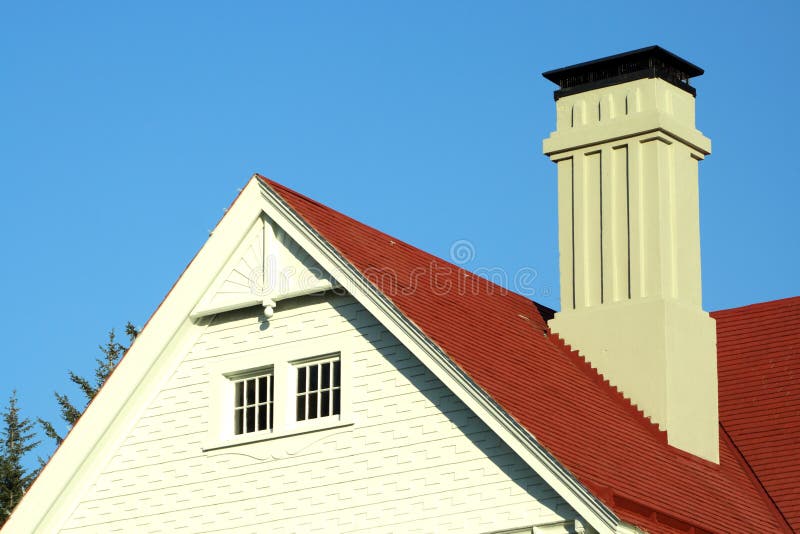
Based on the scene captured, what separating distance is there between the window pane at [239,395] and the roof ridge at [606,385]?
481 cm

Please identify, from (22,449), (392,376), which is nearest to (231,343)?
(392,376)

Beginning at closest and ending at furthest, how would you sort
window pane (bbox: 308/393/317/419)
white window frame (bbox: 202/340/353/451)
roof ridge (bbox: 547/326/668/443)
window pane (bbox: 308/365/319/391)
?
1. white window frame (bbox: 202/340/353/451)
2. window pane (bbox: 308/393/317/419)
3. window pane (bbox: 308/365/319/391)
4. roof ridge (bbox: 547/326/668/443)

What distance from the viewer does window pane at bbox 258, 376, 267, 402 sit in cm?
2246

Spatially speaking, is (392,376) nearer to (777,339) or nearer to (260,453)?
(260,453)

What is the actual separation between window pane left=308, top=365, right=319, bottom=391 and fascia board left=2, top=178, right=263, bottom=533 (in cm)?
194

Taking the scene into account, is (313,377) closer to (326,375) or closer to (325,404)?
(326,375)

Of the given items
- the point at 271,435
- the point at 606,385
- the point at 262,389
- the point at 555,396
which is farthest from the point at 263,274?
the point at 606,385

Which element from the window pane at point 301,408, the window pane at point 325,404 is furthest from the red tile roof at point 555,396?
the window pane at point 301,408

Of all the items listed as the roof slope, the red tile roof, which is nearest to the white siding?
the red tile roof

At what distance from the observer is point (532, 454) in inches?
762

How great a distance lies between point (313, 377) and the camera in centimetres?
2209

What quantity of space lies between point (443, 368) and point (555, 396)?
2.05 metres

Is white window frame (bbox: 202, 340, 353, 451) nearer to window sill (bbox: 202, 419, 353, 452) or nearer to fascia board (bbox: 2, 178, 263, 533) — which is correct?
window sill (bbox: 202, 419, 353, 452)

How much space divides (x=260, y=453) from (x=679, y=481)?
537 centimetres
